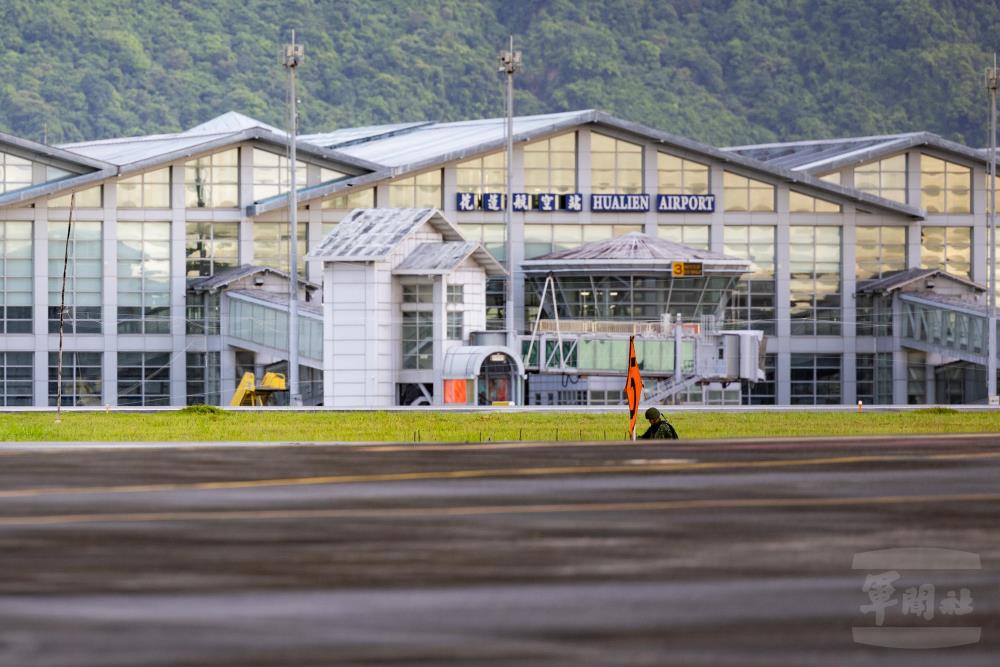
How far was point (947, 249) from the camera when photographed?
95.7m

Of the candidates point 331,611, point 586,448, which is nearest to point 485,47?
point 586,448

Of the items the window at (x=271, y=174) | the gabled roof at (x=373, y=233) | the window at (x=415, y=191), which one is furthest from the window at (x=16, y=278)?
the gabled roof at (x=373, y=233)

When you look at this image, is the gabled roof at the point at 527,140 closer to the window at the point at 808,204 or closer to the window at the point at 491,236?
the window at the point at 808,204

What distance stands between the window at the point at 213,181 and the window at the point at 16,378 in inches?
397

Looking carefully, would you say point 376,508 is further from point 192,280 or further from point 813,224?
point 813,224

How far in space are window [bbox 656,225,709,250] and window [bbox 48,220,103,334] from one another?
1041 inches

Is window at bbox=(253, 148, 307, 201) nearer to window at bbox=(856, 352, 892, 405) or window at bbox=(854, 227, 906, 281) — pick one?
window at bbox=(854, 227, 906, 281)

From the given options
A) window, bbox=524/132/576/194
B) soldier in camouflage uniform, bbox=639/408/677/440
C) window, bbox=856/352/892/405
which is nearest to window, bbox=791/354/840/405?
window, bbox=856/352/892/405

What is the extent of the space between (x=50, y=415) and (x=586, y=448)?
34552mm

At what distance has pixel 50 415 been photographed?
56.2m

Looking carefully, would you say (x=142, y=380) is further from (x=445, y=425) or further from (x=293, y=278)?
(x=445, y=425)

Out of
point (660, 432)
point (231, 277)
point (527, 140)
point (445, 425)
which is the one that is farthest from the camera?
point (527, 140)

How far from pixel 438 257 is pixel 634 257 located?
14.3 meters

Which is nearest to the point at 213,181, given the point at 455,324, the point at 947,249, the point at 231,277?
the point at 231,277
